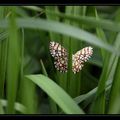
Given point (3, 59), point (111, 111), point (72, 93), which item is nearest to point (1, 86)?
Result: point (3, 59)

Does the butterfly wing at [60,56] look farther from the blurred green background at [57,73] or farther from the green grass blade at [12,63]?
the green grass blade at [12,63]

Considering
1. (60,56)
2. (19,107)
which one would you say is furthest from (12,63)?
(60,56)

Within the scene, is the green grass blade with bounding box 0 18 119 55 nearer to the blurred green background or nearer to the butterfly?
the blurred green background

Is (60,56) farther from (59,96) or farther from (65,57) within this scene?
(59,96)

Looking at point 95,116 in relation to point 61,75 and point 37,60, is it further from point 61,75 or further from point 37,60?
point 37,60

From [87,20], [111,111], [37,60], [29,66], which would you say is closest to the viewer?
[87,20]
